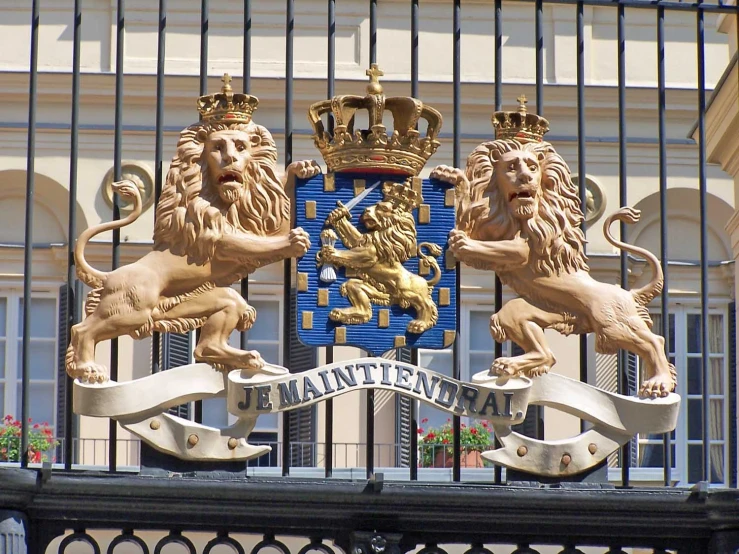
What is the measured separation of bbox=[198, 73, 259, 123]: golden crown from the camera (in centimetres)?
1018

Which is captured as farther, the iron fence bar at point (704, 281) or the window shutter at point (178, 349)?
the window shutter at point (178, 349)

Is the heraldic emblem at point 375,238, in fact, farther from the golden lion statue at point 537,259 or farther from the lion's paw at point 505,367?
the lion's paw at point 505,367

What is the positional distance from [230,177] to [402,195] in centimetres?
83

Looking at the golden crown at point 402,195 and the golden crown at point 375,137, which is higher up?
the golden crown at point 375,137

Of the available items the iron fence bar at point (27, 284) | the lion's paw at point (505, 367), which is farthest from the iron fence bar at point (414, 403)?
the iron fence bar at point (27, 284)

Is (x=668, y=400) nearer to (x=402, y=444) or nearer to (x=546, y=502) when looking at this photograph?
(x=546, y=502)

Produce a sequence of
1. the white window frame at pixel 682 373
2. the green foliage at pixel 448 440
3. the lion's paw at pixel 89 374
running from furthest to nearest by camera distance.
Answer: the white window frame at pixel 682 373 < the green foliage at pixel 448 440 < the lion's paw at pixel 89 374

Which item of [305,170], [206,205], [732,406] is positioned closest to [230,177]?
[206,205]

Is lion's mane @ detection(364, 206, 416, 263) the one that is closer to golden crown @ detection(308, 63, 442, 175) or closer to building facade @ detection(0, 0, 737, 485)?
golden crown @ detection(308, 63, 442, 175)

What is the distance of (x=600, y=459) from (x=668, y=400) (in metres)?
0.43

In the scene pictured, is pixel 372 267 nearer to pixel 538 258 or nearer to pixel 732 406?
pixel 538 258

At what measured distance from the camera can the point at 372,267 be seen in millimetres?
10070

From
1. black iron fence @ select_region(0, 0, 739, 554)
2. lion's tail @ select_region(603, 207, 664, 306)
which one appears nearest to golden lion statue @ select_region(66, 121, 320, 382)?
black iron fence @ select_region(0, 0, 739, 554)

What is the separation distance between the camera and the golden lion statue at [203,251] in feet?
32.6
